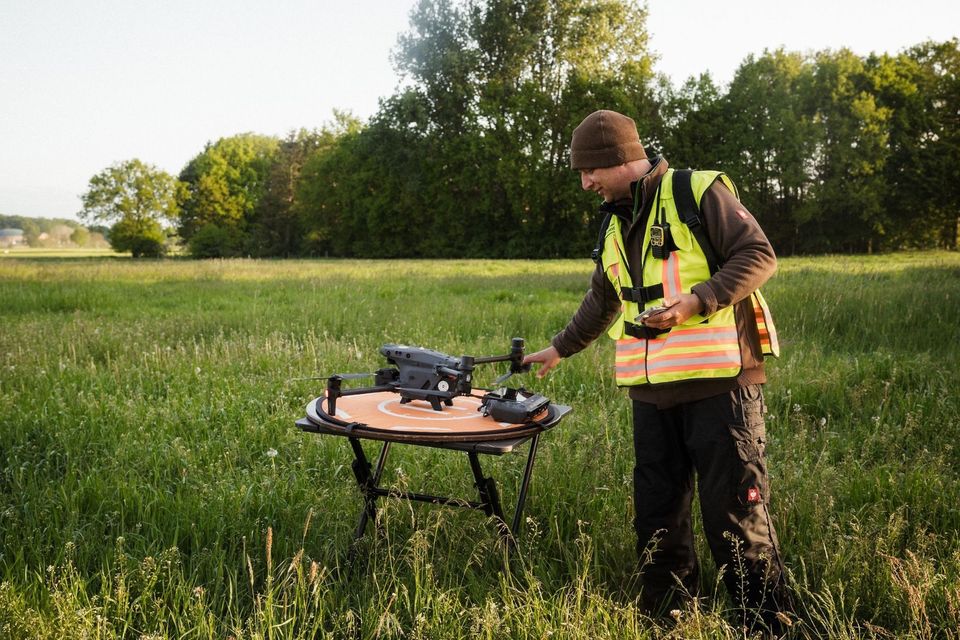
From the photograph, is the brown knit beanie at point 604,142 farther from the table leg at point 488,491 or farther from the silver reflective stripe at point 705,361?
the table leg at point 488,491

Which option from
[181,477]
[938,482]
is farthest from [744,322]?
[181,477]

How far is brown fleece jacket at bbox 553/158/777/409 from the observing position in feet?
9.54

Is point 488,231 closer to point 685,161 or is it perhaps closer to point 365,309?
point 685,161

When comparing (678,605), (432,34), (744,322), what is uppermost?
(432,34)

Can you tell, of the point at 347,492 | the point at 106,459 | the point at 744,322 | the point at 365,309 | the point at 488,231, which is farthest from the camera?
the point at 488,231

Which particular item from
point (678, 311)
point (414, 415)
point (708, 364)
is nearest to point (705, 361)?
point (708, 364)

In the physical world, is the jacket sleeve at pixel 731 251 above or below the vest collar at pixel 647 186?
below

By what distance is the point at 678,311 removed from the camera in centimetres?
289

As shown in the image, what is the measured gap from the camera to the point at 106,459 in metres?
5.23

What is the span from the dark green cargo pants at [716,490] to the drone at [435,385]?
0.61m

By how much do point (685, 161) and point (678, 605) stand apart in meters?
44.1

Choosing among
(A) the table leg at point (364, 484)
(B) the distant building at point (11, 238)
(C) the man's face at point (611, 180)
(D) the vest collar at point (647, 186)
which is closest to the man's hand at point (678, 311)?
(D) the vest collar at point (647, 186)

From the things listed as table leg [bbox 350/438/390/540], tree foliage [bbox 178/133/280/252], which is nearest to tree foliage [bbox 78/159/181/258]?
tree foliage [bbox 178/133/280/252]

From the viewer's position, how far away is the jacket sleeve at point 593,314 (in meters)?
3.77
